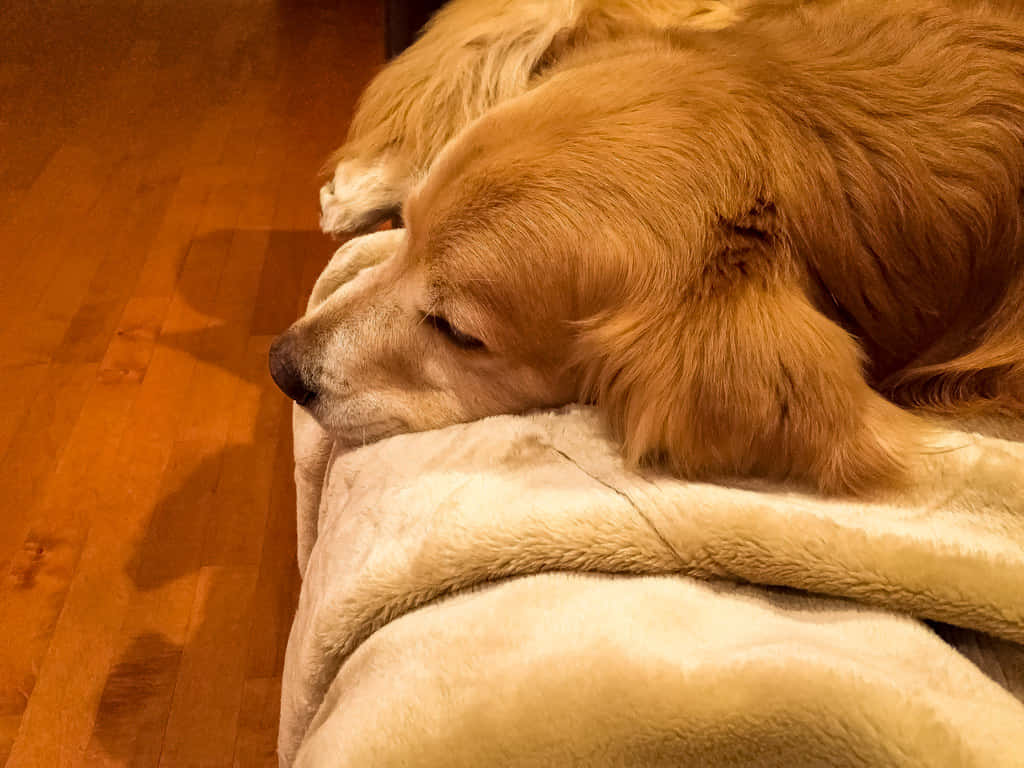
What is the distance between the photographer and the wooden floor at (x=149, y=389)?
54.9 inches

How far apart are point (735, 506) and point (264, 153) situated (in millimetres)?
2422

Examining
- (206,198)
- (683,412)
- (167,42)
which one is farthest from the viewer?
(167,42)

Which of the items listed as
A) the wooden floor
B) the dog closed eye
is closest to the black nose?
the dog closed eye

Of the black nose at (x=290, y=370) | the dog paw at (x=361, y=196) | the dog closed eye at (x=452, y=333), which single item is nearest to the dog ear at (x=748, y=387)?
the dog closed eye at (x=452, y=333)

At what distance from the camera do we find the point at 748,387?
30.9 inches

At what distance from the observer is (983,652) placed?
0.69 meters

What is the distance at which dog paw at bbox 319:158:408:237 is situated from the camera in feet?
4.28

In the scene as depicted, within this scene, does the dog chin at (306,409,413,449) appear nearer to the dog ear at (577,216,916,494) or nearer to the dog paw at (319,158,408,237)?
the dog ear at (577,216,916,494)

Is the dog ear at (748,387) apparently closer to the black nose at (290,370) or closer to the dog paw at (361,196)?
the black nose at (290,370)

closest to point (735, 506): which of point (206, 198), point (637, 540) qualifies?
point (637, 540)

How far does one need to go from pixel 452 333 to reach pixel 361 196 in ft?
1.50

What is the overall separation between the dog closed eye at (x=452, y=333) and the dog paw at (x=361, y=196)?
363mm

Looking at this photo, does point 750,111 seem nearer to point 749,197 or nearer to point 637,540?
point 749,197

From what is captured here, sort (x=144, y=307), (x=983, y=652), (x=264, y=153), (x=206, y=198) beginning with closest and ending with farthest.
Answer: (x=983, y=652) → (x=144, y=307) → (x=206, y=198) → (x=264, y=153)
